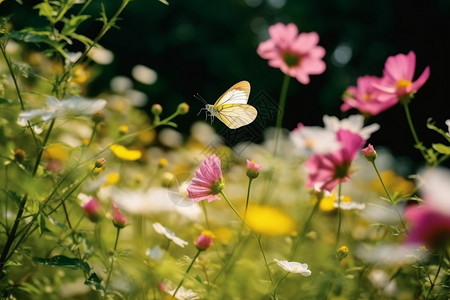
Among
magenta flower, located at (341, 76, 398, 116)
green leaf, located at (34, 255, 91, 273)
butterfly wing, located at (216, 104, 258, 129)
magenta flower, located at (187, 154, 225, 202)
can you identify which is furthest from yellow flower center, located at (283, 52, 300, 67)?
green leaf, located at (34, 255, 91, 273)

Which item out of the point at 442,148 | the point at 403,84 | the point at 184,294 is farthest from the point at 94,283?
the point at 403,84

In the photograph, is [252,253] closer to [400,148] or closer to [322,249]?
[322,249]

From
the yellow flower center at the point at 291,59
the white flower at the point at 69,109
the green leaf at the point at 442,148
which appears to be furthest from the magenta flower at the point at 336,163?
the yellow flower center at the point at 291,59

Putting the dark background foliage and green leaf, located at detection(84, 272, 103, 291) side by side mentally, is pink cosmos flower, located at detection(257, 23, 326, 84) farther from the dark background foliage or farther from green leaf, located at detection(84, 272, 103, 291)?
the dark background foliage

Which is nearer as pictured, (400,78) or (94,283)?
(94,283)

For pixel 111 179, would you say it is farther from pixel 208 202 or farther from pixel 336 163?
pixel 336 163

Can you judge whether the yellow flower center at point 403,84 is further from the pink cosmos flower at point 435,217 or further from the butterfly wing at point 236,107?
the pink cosmos flower at point 435,217
